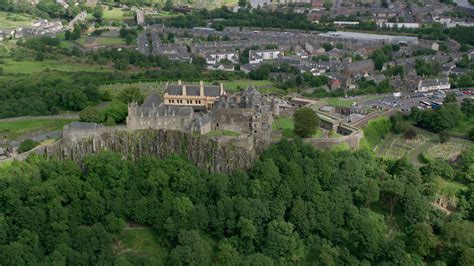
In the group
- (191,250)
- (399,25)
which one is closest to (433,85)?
(191,250)

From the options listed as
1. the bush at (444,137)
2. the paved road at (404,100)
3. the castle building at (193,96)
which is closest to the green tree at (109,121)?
the castle building at (193,96)

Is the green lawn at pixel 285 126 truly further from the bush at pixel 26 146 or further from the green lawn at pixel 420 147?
the bush at pixel 26 146

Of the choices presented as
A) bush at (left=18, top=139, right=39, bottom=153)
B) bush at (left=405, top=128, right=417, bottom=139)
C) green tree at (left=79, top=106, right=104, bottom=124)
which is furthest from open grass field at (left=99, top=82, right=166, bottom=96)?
bush at (left=405, top=128, right=417, bottom=139)

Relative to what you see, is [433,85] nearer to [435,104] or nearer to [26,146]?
[435,104]

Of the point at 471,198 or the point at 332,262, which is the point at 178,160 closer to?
the point at 332,262

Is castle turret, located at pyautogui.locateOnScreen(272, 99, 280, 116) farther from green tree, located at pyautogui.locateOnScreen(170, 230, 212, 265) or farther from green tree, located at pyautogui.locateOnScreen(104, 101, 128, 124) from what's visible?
green tree, located at pyautogui.locateOnScreen(170, 230, 212, 265)

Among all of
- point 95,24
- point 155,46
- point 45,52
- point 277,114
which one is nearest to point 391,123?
point 277,114
